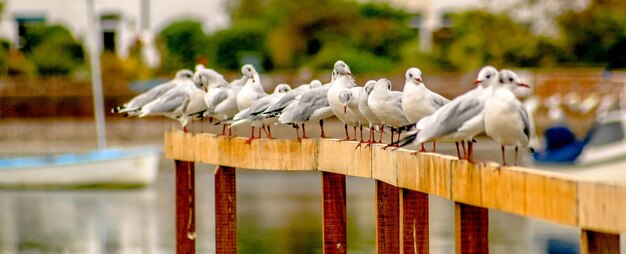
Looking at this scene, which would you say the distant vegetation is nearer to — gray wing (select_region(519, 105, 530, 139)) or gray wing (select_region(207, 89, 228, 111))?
gray wing (select_region(207, 89, 228, 111))

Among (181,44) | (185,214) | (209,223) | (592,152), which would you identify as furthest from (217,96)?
(181,44)

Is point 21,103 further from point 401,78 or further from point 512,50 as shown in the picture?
A: point 512,50

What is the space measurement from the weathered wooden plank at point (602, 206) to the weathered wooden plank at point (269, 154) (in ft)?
17.5

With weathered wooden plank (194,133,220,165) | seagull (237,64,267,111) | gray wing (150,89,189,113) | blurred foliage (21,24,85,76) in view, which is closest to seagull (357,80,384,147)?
seagull (237,64,267,111)

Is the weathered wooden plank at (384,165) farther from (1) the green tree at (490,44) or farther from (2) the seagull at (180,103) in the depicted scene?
(1) the green tree at (490,44)

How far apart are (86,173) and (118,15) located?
19.9 m

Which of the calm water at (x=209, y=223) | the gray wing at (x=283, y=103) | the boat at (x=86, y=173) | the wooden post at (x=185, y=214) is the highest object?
the gray wing at (x=283, y=103)

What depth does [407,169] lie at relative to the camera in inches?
445

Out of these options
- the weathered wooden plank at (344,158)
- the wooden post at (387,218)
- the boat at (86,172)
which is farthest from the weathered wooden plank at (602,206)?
the boat at (86,172)

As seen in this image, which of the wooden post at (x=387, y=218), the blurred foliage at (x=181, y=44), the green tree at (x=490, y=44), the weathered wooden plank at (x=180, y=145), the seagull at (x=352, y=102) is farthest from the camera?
the blurred foliage at (x=181, y=44)

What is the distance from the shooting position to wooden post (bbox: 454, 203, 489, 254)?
9.93m

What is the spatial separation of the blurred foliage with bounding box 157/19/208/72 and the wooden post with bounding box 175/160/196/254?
37414mm

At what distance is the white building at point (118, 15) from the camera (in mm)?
58156

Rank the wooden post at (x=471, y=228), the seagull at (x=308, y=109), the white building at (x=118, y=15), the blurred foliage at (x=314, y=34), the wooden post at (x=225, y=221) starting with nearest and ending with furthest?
1. the wooden post at (x=471, y=228)
2. the seagull at (x=308, y=109)
3. the wooden post at (x=225, y=221)
4. the blurred foliage at (x=314, y=34)
5. the white building at (x=118, y=15)
